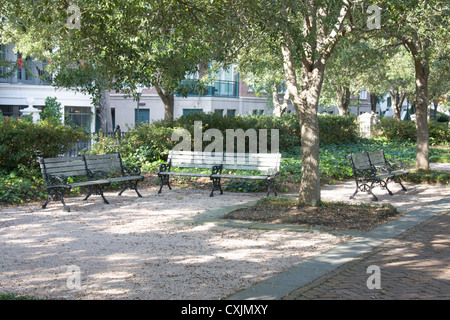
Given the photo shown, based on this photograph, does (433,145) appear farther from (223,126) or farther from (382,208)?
(382,208)

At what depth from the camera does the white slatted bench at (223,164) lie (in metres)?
11.7

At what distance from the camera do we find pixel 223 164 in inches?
492

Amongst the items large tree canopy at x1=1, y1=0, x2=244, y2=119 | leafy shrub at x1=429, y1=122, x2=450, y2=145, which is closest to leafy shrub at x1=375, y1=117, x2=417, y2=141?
leafy shrub at x1=429, y1=122, x2=450, y2=145

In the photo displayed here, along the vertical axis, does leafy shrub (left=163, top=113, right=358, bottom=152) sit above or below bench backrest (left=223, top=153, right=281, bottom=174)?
above

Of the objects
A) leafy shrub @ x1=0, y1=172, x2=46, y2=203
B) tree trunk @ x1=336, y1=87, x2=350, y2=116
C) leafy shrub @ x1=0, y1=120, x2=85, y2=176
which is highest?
tree trunk @ x1=336, y1=87, x2=350, y2=116

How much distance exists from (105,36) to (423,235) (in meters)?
6.25

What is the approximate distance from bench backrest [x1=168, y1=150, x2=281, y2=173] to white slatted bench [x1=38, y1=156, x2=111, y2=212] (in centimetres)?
259

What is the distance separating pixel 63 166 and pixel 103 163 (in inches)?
44.3

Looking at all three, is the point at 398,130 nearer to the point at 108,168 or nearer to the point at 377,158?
the point at 377,158

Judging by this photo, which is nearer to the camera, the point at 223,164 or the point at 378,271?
the point at 378,271

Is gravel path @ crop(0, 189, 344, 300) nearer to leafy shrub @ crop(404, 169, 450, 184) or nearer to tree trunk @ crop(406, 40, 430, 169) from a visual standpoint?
leafy shrub @ crop(404, 169, 450, 184)

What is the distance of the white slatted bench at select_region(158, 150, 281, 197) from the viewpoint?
1166 centimetres

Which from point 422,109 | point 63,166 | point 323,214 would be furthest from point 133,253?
point 422,109

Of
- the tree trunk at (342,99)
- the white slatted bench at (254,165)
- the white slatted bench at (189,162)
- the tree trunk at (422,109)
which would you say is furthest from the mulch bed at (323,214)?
the tree trunk at (342,99)
